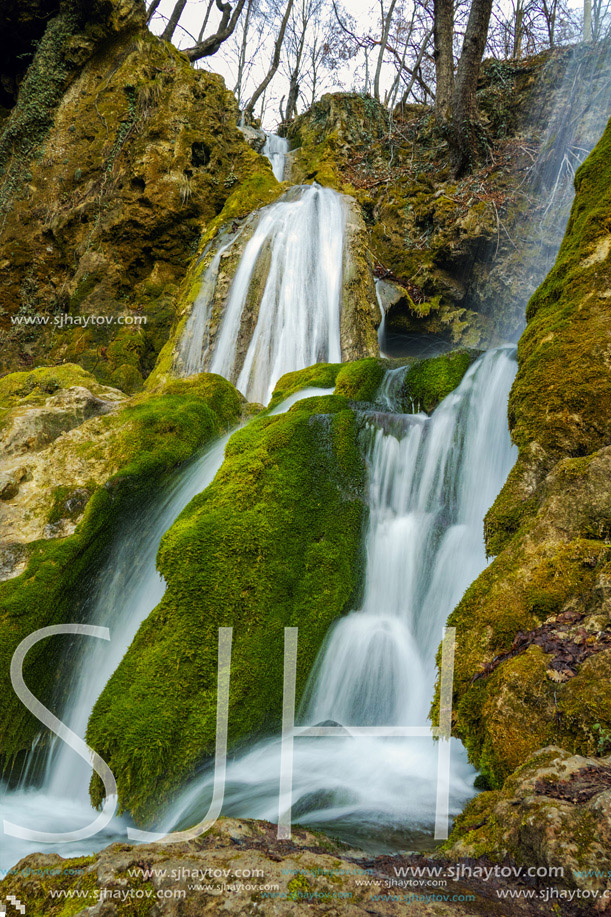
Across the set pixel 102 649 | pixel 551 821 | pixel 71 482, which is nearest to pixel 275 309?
pixel 71 482

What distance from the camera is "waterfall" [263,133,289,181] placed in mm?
19750

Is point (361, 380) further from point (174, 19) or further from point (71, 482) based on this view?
point (174, 19)

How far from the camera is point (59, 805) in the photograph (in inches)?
149

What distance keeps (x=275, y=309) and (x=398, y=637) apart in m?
7.84

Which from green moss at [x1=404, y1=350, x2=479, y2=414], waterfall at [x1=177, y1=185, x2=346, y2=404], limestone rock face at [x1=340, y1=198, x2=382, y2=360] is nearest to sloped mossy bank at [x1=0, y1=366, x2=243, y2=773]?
green moss at [x1=404, y1=350, x2=479, y2=414]

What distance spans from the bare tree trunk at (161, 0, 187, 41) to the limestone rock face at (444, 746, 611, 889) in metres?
21.6

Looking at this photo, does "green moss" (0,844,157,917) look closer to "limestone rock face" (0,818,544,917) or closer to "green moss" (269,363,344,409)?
"limestone rock face" (0,818,544,917)

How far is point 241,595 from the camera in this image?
396 centimetres

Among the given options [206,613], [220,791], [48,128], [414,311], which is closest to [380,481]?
[206,613]

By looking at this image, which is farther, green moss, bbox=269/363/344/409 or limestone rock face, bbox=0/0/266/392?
limestone rock face, bbox=0/0/266/392

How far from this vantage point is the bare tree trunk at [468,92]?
10414 mm

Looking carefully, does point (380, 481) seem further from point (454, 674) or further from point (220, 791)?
point (220, 791)

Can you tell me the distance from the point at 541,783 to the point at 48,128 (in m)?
18.4

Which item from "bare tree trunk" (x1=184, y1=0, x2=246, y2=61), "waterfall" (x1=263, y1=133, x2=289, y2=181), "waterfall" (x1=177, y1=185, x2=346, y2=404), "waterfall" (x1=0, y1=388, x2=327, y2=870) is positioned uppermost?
"bare tree trunk" (x1=184, y1=0, x2=246, y2=61)
